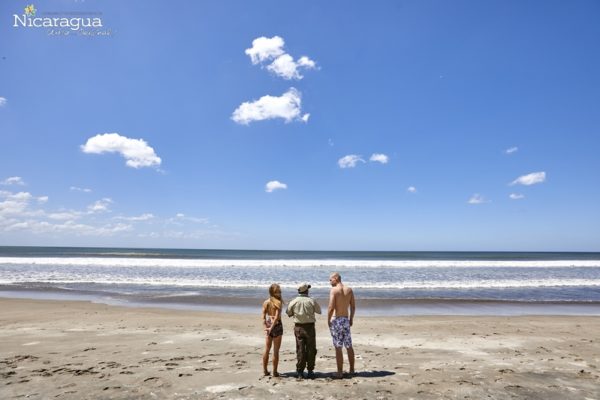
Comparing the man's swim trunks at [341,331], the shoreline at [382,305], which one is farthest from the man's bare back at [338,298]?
the shoreline at [382,305]

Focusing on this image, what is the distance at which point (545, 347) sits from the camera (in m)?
9.09

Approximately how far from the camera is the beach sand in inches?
235

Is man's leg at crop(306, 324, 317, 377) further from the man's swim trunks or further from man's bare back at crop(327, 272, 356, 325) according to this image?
man's bare back at crop(327, 272, 356, 325)

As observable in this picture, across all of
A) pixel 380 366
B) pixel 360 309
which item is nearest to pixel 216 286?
pixel 360 309

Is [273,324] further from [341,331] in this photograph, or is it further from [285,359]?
[285,359]

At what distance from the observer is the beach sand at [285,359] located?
596 cm

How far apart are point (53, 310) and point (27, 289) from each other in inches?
329

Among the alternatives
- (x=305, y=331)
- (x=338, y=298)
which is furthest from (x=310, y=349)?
(x=338, y=298)

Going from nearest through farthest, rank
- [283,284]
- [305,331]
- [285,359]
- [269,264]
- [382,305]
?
[305,331], [285,359], [382,305], [283,284], [269,264]

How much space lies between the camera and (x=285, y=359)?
787cm

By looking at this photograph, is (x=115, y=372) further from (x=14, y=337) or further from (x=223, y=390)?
(x=14, y=337)

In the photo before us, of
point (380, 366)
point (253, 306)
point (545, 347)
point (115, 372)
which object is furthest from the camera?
point (253, 306)

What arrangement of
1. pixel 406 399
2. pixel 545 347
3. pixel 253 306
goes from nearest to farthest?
pixel 406 399, pixel 545 347, pixel 253 306

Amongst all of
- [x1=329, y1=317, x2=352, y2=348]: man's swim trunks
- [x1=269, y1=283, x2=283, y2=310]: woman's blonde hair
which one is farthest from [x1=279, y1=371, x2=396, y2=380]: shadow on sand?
[x1=269, y1=283, x2=283, y2=310]: woman's blonde hair
